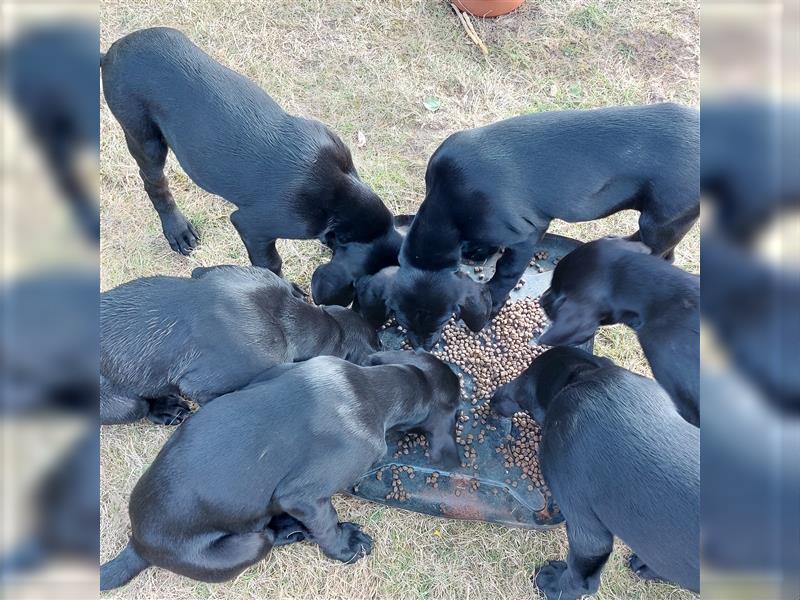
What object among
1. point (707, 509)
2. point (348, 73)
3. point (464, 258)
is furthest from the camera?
point (348, 73)

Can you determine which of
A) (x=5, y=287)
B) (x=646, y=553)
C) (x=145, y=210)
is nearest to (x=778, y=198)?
(x=5, y=287)

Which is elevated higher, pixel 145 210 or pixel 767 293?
pixel 767 293

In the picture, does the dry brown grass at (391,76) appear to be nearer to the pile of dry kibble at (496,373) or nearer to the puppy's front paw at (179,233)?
the puppy's front paw at (179,233)

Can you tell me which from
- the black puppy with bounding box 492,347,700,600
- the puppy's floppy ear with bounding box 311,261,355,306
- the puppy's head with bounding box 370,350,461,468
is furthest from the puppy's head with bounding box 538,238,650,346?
the puppy's floppy ear with bounding box 311,261,355,306

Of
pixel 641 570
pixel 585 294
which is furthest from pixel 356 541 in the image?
pixel 585 294

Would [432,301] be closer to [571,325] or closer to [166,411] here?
[571,325]

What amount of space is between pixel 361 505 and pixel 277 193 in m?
2.12

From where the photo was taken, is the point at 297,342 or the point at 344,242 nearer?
the point at 297,342

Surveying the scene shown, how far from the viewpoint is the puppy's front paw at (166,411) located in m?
4.47

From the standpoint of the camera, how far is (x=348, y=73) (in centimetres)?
585

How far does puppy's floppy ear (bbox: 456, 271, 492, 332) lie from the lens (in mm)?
4215

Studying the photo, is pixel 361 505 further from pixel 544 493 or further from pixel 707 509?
pixel 707 509

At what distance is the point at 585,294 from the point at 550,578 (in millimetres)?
1789

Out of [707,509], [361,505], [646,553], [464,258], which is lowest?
[361,505]
